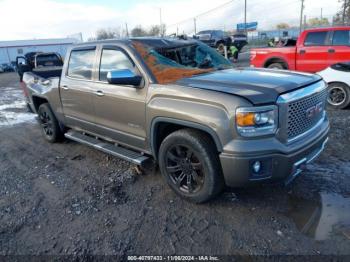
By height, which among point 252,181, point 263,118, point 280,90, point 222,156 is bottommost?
point 252,181

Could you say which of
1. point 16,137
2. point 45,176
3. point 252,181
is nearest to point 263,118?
point 252,181

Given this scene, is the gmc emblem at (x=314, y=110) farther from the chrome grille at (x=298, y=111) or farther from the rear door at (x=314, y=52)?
the rear door at (x=314, y=52)

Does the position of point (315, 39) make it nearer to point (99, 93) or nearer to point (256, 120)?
point (99, 93)

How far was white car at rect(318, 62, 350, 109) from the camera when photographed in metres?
6.69

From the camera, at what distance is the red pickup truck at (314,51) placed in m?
8.80

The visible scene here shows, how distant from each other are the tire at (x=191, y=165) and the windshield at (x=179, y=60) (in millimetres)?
758

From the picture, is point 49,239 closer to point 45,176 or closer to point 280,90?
point 45,176

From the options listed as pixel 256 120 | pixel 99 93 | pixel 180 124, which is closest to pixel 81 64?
pixel 99 93

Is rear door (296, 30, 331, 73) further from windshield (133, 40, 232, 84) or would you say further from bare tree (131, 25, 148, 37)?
bare tree (131, 25, 148, 37)

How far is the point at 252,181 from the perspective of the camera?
2.85m

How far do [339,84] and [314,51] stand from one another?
2876mm

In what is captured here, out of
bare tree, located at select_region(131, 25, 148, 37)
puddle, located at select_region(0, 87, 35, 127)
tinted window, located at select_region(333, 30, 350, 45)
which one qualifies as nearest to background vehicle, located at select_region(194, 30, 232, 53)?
tinted window, located at select_region(333, 30, 350, 45)

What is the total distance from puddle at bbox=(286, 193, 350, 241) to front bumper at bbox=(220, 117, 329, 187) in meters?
0.46

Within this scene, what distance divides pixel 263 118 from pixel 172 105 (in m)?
0.98
